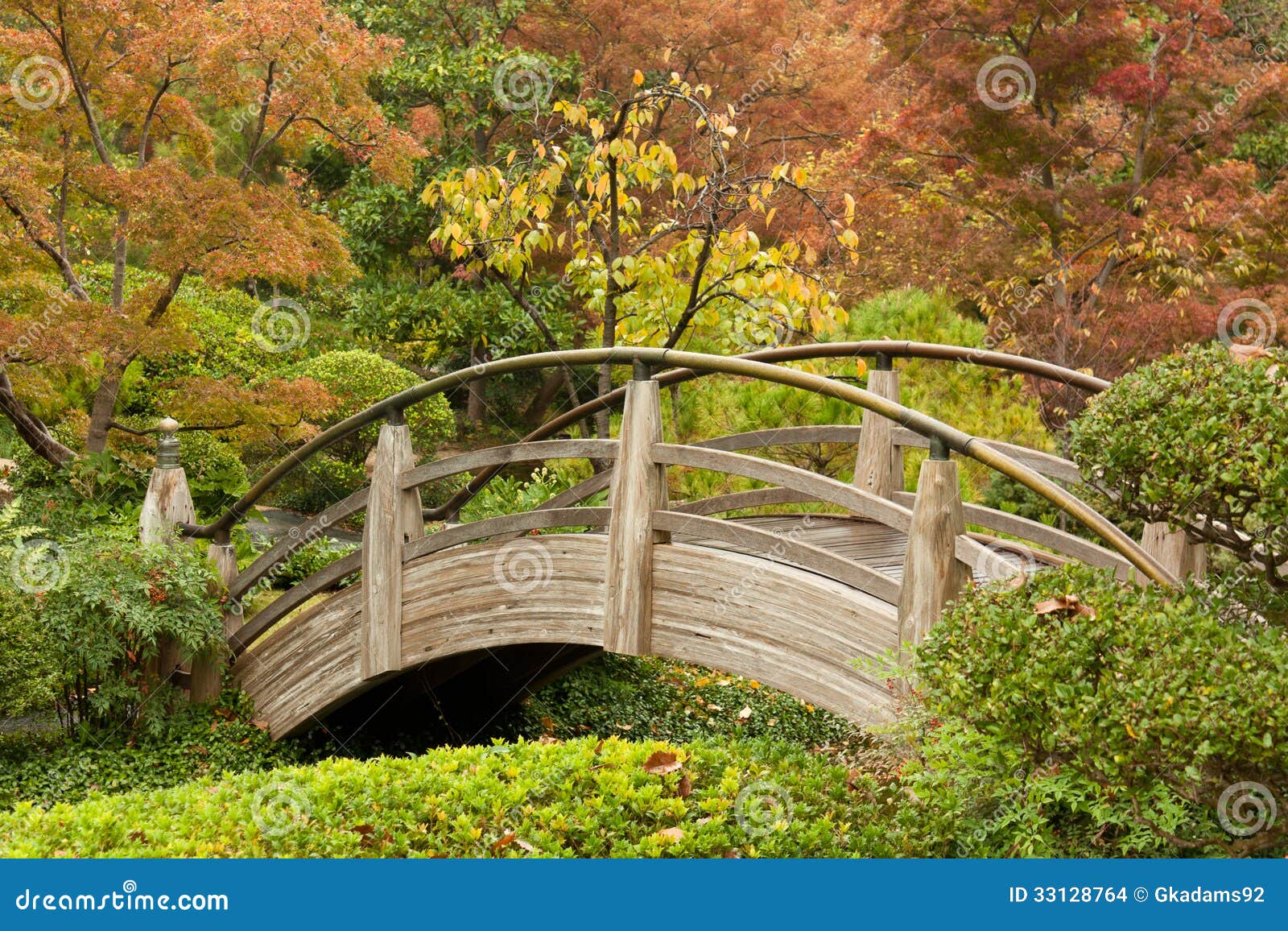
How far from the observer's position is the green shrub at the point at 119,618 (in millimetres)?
6984

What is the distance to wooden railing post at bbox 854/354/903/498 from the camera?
626cm

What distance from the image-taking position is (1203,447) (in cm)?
369

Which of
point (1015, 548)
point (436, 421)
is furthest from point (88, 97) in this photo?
point (1015, 548)

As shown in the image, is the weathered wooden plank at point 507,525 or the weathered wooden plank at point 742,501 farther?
the weathered wooden plank at point 742,501

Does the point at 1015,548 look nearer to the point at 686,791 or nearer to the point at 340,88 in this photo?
the point at 686,791

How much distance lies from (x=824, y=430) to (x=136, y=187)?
202 inches

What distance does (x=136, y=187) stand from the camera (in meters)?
8.77

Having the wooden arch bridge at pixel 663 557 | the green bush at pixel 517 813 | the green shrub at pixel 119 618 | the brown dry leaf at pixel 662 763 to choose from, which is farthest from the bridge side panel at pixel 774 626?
the green shrub at pixel 119 618

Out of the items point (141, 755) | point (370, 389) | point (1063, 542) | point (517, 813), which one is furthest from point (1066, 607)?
point (370, 389)

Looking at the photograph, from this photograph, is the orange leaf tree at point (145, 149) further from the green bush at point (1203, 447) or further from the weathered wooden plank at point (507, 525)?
the green bush at point (1203, 447)

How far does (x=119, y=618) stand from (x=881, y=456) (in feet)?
13.5

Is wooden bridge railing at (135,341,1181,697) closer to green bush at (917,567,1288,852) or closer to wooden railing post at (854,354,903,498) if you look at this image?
wooden railing post at (854,354,903,498)

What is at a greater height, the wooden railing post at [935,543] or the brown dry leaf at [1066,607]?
the wooden railing post at [935,543]

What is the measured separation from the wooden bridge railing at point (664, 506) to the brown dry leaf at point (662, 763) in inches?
26.7
